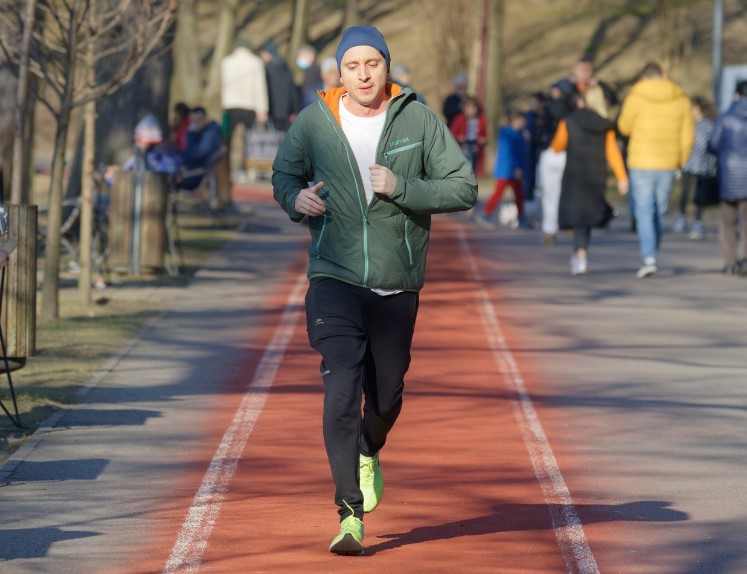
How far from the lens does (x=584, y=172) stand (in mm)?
19234

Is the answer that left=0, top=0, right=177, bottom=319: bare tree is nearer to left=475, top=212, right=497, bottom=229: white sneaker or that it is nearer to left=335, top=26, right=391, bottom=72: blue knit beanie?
left=335, top=26, right=391, bottom=72: blue knit beanie

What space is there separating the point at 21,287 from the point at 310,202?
13.6 feet

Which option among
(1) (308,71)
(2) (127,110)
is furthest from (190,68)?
(2) (127,110)

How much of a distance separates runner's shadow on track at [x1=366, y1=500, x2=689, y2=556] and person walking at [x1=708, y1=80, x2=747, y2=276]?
10882 mm

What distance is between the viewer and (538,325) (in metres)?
15.0

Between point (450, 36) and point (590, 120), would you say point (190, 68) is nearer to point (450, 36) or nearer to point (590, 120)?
point (450, 36)

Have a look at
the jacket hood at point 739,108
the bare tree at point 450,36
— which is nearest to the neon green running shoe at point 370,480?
the jacket hood at point 739,108

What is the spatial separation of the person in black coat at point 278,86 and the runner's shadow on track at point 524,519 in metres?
24.0

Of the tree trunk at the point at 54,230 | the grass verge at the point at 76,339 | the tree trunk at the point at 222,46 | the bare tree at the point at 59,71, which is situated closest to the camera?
the grass verge at the point at 76,339

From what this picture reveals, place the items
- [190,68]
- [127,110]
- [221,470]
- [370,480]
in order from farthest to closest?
[190,68], [127,110], [221,470], [370,480]

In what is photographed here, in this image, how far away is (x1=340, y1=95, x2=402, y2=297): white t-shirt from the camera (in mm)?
6883

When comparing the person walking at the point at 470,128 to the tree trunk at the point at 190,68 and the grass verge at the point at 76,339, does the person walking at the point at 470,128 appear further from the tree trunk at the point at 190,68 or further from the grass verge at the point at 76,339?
the tree trunk at the point at 190,68

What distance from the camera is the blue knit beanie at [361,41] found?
6.86 metres

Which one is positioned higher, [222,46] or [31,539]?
[222,46]
